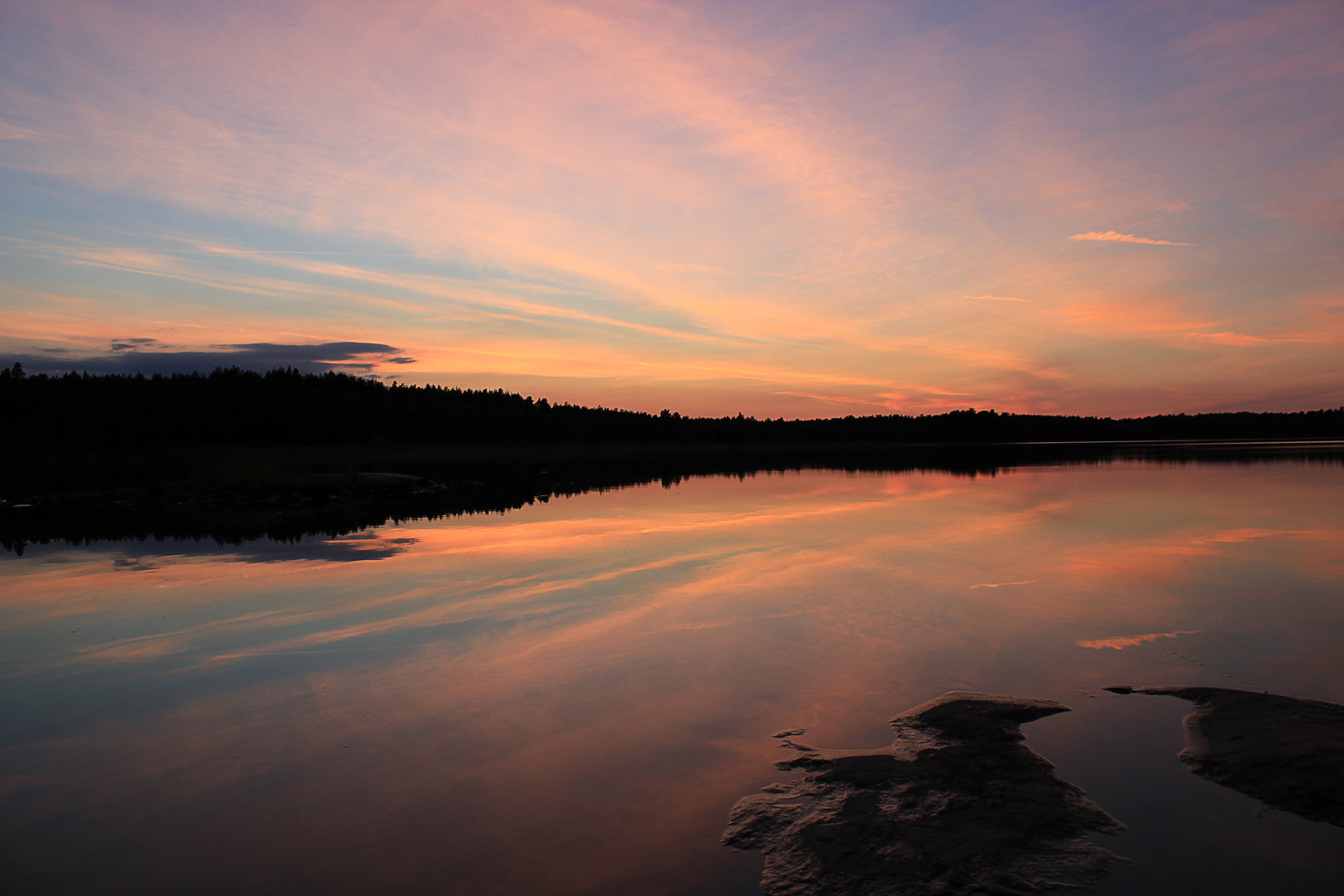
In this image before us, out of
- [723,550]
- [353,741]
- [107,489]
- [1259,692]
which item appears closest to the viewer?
[353,741]

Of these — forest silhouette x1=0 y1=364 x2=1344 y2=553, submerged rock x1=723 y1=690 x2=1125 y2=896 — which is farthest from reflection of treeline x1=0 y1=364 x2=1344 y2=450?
submerged rock x1=723 y1=690 x2=1125 y2=896

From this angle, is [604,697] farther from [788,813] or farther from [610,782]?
[788,813]

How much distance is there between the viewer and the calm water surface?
145 inches

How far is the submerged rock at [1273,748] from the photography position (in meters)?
4.00

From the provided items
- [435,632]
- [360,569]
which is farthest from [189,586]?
[435,632]

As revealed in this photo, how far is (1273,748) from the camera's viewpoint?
Result: 14.8 ft

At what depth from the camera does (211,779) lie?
4578 millimetres

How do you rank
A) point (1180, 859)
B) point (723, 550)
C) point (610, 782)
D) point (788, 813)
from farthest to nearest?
point (723, 550)
point (610, 782)
point (788, 813)
point (1180, 859)

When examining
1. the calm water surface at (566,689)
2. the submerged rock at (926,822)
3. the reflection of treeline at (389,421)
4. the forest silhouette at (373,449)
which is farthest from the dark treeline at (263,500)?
the reflection of treeline at (389,421)

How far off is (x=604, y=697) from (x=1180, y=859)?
392 cm

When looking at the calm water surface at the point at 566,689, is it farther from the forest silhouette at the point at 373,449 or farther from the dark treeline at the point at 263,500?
the forest silhouette at the point at 373,449

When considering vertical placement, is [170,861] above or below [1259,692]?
below

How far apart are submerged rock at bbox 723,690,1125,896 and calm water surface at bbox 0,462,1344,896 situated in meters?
0.19

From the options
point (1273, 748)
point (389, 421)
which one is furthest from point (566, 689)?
point (389, 421)
